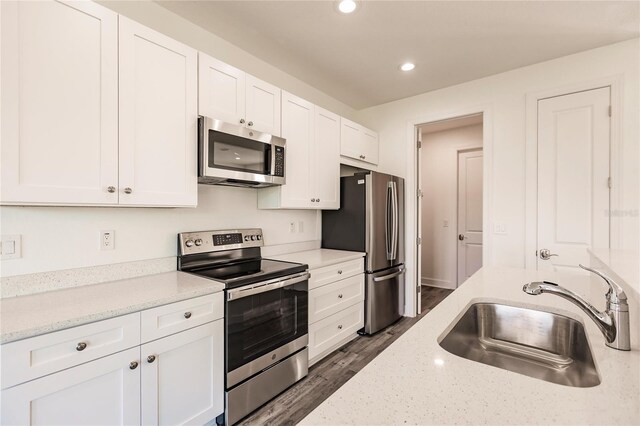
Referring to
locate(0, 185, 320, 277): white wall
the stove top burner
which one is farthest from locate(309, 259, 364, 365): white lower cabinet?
locate(0, 185, 320, 277): white wall

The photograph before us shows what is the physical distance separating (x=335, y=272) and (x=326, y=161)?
108cm

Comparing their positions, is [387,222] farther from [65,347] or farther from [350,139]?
[65,347]

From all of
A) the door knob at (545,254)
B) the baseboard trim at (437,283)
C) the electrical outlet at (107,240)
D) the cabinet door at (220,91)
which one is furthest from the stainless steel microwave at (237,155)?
the baseboard trim at (437,283)

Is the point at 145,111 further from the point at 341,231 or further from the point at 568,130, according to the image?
the point at 568,130

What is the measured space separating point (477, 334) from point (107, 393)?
1.59 m

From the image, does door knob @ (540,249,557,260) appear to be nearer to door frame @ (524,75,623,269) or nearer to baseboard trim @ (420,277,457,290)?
door frame @ (524,75,623,269)

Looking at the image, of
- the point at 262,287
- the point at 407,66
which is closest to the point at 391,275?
the point at 262,287

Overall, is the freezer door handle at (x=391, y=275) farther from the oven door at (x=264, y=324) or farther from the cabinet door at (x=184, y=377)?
the cabinet door at (x=184, y=377)

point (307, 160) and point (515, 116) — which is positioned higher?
point (515, 116)

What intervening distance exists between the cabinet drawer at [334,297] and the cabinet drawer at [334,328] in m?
0.05

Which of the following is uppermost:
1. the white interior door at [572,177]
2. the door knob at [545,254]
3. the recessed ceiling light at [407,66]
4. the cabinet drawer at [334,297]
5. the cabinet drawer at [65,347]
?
the recessed ceiling light at [407,66]

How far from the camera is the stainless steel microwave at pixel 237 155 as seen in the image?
1853mm

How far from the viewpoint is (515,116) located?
2848 mm

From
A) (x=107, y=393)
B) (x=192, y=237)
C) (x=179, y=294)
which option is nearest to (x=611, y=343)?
(x=179, y=294)
